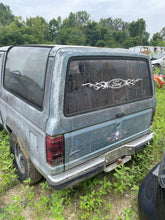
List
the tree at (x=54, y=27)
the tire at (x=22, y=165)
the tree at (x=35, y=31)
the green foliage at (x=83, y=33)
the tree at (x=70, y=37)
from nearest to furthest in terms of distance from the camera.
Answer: the tire at (x=22, y=165) < the tree at (x=35, y=31) < the green foliage at (x=83, y=33) < the tree at (x=70, y=37) < the tree at (x=54, y=27)

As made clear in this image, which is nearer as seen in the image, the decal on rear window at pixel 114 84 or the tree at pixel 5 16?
the decal on rear window at pixel 114 84

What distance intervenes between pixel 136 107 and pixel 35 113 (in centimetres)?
145

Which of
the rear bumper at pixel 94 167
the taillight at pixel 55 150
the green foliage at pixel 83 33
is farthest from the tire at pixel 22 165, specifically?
the green foliage at pixel 83 33

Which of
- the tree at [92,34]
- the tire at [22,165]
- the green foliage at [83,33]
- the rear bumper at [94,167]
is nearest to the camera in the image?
the rear bumper at [94,167]

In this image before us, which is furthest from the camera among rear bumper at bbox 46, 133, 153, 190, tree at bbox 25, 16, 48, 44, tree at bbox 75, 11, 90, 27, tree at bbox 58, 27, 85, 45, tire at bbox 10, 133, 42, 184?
tree at bbox 75, 11, 90, 27

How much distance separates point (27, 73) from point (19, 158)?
4.64 ft

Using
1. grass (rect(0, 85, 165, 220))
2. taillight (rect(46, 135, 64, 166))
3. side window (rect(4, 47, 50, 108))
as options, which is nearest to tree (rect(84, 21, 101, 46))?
side window (rect(4, 47, 50, 108))

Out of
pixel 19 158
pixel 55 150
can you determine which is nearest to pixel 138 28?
pixel 19 158

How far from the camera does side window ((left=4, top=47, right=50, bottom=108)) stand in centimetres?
179

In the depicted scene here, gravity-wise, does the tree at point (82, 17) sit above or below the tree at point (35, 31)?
above

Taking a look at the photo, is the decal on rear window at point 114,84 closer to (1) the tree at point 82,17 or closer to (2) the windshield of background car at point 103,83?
(2) the windshield of background car at point 103,83

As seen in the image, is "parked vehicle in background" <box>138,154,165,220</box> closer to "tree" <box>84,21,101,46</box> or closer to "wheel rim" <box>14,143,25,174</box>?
Answer: "wheel rim" <box>14,143,25,174</box>

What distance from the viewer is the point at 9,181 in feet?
8.14

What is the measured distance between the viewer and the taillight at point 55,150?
5.31 ft
